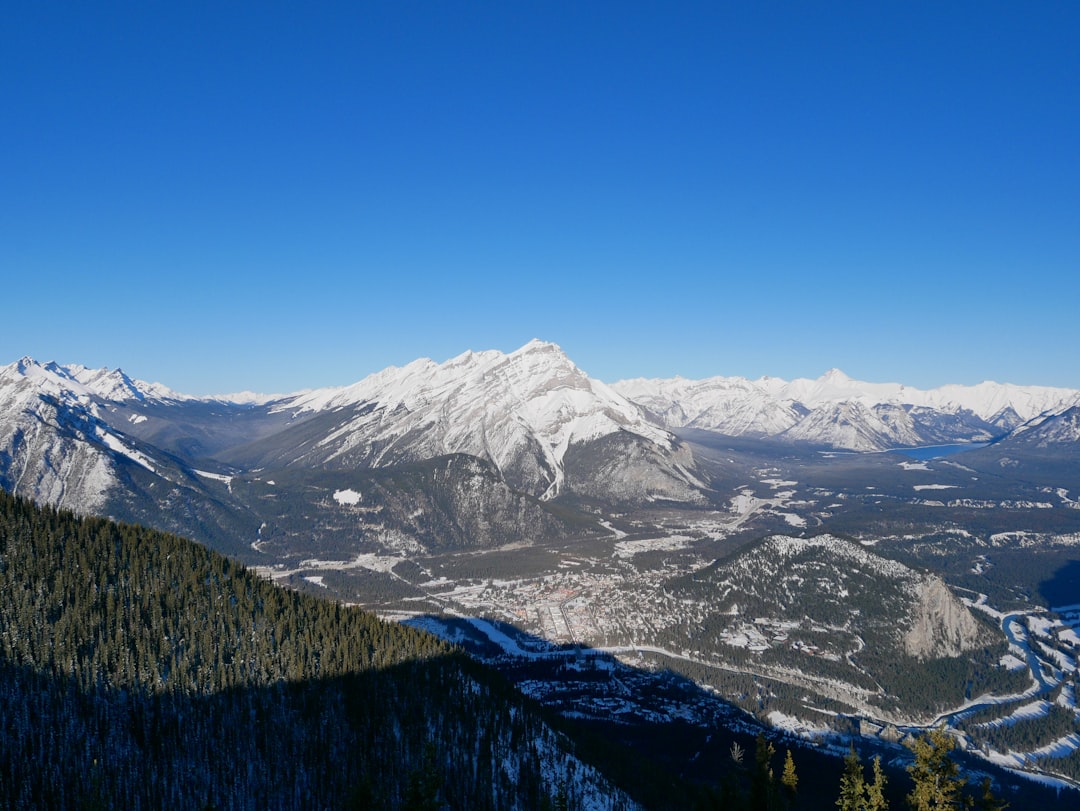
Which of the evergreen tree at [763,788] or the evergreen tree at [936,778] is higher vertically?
the evergreen tree at [936,778]

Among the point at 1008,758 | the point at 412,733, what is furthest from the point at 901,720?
the point at 412,733

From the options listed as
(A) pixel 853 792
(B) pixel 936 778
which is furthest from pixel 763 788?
(B) pixel 936 778

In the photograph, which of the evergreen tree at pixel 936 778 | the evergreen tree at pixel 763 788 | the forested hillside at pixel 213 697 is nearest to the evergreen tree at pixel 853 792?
the evergreen tree at pixel 936 778

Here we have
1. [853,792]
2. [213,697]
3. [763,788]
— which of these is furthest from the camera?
[213,697]

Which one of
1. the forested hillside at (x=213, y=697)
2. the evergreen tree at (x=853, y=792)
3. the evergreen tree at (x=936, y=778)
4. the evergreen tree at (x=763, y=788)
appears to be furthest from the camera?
the forested hillside at (x=213, y=697)

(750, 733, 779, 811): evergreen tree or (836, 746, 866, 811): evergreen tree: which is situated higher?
(836, 746, 866, 811): evergreen tree

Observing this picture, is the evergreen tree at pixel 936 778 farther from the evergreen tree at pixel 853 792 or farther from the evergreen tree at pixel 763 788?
the evergreen tree at pixel 763 788

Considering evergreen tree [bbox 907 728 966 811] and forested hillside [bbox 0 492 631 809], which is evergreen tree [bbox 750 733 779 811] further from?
forested hillside [bbox 0 492 631 809]

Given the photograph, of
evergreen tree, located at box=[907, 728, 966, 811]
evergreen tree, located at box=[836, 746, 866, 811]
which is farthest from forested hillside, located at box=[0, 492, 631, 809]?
evergreen tree, located at box=[907, 728, 966, 811]

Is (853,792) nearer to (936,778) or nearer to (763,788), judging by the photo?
(936,778)
